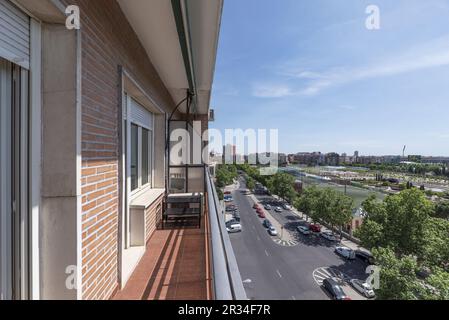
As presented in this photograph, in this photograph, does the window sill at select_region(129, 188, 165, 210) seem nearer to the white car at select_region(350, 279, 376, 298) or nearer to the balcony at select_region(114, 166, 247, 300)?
the balcony at select_region(114, 166, 247, 300)

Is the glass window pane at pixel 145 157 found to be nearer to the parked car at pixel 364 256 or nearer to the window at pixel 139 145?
the window at pixel 139 145

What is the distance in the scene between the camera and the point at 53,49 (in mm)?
1169

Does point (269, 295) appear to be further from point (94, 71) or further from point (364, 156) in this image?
point (364, 156)

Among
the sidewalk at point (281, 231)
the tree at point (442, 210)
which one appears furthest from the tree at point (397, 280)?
the tree at point (442, 210)

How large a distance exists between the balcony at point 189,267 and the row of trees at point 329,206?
19.1m

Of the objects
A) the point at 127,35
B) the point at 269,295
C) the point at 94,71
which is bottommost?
the point at 269,295

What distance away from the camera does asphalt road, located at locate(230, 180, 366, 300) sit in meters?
12.2

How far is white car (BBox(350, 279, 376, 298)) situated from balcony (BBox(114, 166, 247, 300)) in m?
13.7

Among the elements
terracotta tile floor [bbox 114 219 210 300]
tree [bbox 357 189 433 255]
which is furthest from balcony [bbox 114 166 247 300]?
tree [bbox 357 189 433 255]

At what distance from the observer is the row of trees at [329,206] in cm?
1842

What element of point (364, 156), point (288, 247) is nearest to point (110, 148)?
point (288, 247)

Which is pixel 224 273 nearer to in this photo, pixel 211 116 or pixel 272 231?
pixel 211 116
